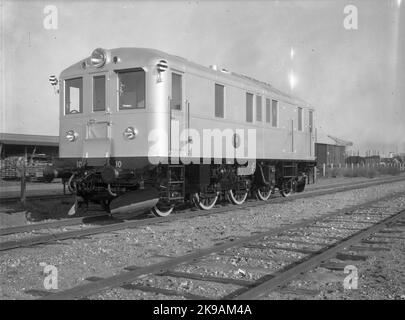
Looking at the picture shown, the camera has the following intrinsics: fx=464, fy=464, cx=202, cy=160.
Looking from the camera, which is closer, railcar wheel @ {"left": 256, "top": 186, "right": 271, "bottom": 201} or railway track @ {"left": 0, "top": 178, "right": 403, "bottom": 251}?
railway track @ {"left": 0, "top": 178, "right": 403, "bottom": 251}

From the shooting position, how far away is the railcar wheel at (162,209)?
38.3 ft

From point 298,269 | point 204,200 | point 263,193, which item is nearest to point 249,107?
point 204,200

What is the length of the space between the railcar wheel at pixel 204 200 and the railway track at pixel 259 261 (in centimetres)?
357

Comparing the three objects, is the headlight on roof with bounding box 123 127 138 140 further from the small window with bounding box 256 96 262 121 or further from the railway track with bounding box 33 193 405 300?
the small window with bounding box 256 96 262 121

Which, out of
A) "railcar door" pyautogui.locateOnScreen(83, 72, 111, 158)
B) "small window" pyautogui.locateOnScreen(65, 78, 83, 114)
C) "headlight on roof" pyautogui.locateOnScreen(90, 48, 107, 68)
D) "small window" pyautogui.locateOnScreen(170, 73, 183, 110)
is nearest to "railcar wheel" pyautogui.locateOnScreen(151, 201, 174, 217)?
"railcar door" pyautogui.locateOnScreen(83, 72, 111, 158)

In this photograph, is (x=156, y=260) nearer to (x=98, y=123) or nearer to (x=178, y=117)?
(x=178, y=117)

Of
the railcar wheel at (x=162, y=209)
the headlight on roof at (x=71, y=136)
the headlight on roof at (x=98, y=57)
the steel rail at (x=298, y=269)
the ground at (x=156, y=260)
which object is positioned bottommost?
the ground at (x=156, y=260)

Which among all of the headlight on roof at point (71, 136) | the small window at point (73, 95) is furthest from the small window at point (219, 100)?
the headlight on roof at point (71, 136)

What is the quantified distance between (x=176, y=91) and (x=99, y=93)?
1.85 meters

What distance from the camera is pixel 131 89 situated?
10.7 meters

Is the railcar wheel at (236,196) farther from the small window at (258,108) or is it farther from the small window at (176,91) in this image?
the small window at (176,91)

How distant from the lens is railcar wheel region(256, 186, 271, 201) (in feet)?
53.8
